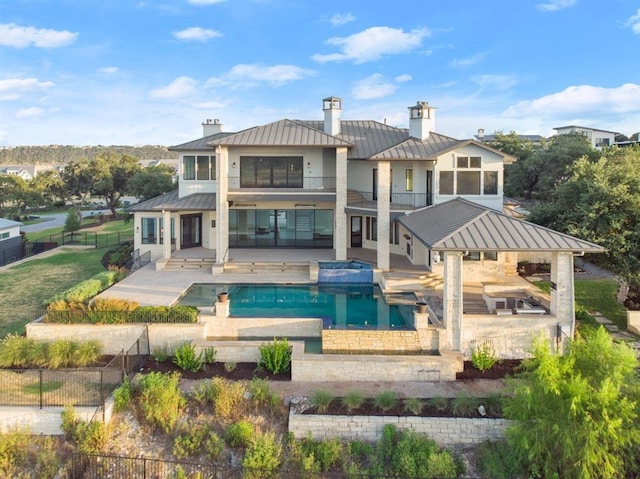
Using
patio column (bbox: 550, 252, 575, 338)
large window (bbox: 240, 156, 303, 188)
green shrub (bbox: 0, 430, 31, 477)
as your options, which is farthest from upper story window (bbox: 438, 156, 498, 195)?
green shrub (bbox: 0, 430, 31, 477)

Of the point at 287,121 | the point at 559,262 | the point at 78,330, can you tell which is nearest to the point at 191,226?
the point at 287,121

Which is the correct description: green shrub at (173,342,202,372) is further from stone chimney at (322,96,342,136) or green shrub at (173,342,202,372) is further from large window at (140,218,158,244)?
stone chimney at (322,96,342,136)

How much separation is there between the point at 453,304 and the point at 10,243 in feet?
92.4

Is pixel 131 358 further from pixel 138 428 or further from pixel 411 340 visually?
pixel 411 340

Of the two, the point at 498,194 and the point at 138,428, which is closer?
the point at 138,428

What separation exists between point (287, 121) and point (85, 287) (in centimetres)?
1307

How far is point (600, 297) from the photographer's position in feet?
61.5

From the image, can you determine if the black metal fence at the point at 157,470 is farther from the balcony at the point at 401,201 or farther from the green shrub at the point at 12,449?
the balcony at the point at 401,201

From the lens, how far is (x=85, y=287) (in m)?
17.9

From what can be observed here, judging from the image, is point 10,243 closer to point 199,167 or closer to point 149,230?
point 149,230

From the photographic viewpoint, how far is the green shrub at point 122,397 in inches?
466

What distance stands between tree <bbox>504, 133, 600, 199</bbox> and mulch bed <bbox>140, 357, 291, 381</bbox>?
81.2ft

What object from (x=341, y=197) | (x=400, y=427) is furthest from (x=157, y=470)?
(x=341, y=197)

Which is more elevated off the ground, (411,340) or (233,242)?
(233,242)
